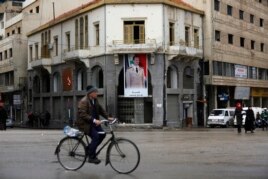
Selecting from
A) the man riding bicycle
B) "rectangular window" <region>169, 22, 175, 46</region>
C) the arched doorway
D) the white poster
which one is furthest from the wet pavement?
the white poster

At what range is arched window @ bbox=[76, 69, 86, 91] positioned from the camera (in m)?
51.7

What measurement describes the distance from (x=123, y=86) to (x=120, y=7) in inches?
280

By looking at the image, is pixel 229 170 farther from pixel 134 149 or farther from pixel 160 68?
pixel 160 68

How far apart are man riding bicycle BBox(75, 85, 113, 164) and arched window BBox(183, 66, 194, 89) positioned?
39.6m

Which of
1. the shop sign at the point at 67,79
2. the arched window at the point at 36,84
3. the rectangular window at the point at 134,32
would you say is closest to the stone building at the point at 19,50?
the arched window at the point at 36,84

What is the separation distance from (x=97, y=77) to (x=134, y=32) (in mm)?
5723

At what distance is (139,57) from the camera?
4656 centimetres

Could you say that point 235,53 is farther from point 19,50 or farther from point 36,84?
point 19,50

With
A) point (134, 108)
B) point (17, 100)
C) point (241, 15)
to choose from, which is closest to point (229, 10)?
point (241, 15)

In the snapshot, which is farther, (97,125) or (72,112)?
(72,112)

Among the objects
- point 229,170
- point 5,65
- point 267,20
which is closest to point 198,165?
point 229,170

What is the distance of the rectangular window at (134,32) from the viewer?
1850 inches

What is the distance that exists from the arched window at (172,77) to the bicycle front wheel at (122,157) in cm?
3785

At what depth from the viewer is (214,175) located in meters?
10.3
